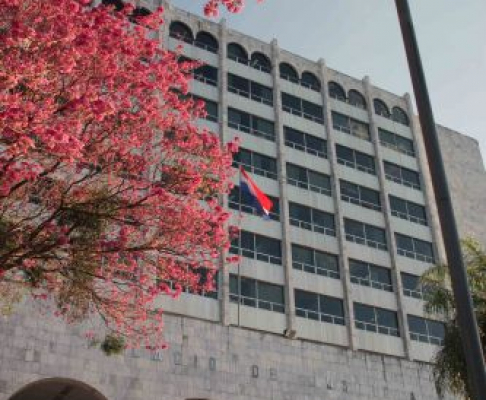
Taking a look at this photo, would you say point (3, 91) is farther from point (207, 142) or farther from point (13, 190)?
point (207, 142)

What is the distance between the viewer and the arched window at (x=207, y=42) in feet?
133

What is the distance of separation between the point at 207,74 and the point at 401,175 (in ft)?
49.5

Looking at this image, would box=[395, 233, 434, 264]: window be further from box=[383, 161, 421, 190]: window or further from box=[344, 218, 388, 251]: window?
box=[383, 161, 421, 190]: window

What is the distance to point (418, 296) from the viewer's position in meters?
39.1

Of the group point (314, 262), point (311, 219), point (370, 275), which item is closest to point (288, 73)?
point (311, 219)

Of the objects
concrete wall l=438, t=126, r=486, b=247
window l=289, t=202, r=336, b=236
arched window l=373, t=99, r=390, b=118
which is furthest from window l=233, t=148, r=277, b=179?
concrete wall l=438, t=126, r=486, b=247

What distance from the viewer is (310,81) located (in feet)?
144

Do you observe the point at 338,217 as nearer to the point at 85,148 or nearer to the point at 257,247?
the point at 257,247

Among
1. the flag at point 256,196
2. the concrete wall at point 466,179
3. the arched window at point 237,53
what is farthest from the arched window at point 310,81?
the flag at point 256,196

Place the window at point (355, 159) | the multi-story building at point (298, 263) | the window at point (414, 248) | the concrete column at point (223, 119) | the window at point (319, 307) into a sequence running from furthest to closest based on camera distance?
1. the window at point (355, 159)
2. the window at point (414, 248)
3. the window at point (319, 307)
4. the concrete column at point (223, 119)
5. the multi-story building at point (298, 263)

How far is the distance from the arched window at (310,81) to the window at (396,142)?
17.9ft

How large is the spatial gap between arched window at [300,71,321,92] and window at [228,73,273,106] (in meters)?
3.29

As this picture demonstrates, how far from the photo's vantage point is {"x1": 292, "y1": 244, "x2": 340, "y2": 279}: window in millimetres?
Answer: 36031

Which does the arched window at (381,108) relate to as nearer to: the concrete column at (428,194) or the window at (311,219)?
the concrete column at (428,194)
